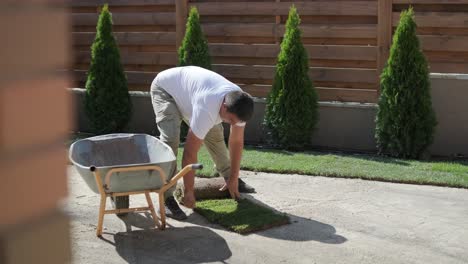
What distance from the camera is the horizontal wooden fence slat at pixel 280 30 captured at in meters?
8.71

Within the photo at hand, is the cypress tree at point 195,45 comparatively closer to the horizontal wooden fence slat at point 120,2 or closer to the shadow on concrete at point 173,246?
the horizontal wooden fence slat at point 120,2

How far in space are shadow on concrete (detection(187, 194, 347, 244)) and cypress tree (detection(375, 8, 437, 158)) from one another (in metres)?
2.84

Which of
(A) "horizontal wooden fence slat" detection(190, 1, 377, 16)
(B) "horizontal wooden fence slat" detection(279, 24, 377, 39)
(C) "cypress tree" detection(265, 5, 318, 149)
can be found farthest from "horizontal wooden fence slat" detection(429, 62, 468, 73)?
(C) "cypress tree" detection(265, 5, 318, 149)

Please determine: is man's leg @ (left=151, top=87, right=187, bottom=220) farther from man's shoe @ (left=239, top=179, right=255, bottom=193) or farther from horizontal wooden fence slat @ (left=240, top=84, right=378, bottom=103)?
horizontal wooden fence slat @ (left=240, top=84, right=378, bottom=103)

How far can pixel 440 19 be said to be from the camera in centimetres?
826

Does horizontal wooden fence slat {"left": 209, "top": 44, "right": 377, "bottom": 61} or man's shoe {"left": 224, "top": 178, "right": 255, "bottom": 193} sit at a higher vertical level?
horizontal wooden fence slat {"left": 209, "top": 44, "right": 377, "bottom": 61}

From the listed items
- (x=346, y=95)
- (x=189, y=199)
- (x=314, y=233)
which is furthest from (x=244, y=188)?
(x=346, y=95)

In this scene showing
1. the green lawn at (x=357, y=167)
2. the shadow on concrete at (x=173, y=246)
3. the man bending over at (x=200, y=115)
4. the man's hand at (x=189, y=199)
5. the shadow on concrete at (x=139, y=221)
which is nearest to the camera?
the shadow on concrete at (x=173, y=246)

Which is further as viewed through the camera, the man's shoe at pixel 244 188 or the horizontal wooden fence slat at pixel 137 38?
the horizontal wooden fence slat at pixel 137 38

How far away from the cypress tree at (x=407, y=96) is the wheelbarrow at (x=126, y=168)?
3569 millimetres

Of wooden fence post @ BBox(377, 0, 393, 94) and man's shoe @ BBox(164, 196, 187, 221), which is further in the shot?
wooden fence post @ BBox(377, 0, 393, 94)

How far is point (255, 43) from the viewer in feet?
31.2

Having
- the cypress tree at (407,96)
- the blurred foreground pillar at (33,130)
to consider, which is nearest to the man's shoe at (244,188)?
the cypress tree at (407,96)

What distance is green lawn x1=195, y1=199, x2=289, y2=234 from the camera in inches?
218
